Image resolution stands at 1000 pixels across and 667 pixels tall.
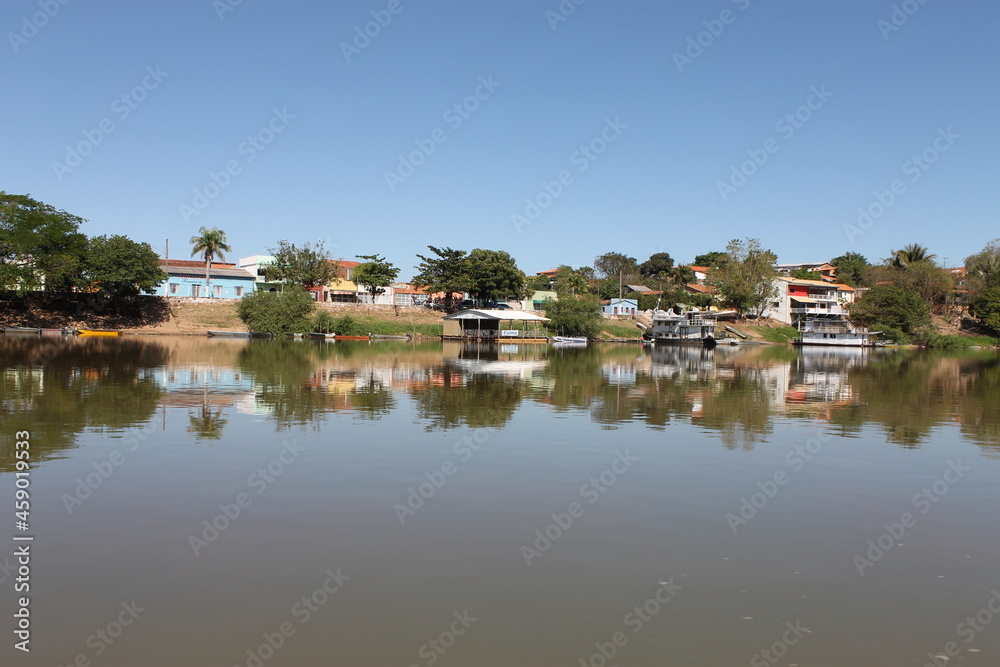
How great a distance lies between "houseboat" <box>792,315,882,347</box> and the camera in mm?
81250

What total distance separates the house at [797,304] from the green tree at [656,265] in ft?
121

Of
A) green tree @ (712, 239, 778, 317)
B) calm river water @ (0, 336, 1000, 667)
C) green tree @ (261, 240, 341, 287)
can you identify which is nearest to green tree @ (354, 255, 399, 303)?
green tree @ (261, 240, 341, 287)

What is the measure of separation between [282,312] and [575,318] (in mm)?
28155

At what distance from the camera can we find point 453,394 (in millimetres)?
23953

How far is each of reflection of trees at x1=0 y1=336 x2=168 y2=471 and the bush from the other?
3051 centimetres

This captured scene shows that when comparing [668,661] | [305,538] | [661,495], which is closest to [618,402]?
[661,495]

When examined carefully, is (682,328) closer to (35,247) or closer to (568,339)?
(568,339)

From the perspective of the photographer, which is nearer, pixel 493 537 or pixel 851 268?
pixel 493 537

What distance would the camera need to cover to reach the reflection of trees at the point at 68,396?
14555 mm

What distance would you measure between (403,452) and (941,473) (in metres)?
9.58

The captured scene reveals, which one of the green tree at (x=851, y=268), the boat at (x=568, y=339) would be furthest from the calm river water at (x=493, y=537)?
the green tree at (x=851, y=268)

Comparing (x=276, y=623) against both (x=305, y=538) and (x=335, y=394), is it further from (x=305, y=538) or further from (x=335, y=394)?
(x=335, y=394)

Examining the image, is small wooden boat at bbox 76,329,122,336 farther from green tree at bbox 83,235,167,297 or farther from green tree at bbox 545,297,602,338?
green tree at bbox 545,297,602,338


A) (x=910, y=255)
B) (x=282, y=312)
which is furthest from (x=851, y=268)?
(x=282, y=312)
